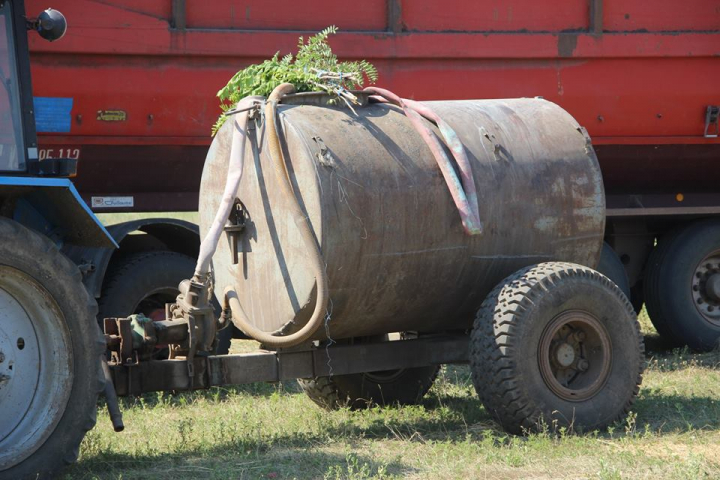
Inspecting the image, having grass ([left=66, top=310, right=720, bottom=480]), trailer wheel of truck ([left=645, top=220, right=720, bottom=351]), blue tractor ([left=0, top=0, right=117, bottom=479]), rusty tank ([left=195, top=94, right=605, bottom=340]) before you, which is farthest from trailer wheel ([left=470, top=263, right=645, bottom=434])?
trailer wheel of truck ([left=645, top=220, right=720, bottom=351])

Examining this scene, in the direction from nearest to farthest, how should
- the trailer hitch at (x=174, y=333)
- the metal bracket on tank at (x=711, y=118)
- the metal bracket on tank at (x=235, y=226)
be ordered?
the trailer hitch at (x=174, y=333) < the metal bracket on tank at (x=235, y=226) < the metal bracket on tank at (x=711, y=118)

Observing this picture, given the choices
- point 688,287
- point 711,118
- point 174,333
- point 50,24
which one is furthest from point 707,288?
point 50,24

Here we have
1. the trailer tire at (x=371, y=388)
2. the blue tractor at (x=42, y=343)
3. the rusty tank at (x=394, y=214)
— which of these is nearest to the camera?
the blue tractor at (x=42, y=343)

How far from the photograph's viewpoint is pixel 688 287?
9328mm

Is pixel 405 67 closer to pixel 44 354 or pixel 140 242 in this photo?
pixel 140 242

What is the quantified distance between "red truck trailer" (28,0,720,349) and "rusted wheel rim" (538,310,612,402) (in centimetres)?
271

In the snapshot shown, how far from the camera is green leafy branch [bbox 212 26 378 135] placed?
613 cm

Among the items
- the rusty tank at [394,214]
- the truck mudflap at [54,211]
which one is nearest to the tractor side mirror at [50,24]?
the truck mudflap at [54,211]

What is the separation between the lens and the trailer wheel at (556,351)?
19.0ft

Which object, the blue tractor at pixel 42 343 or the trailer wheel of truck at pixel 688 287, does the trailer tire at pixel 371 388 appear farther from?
the trailer wheel of truck at pixel 688 287

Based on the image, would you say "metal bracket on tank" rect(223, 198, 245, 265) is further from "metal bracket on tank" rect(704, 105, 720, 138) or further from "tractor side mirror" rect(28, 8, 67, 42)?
"metal bracket on tank" rect(704, 105, 720, 138)

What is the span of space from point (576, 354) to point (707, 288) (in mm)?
3710

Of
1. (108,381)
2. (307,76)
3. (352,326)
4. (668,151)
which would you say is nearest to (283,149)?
(307,76)

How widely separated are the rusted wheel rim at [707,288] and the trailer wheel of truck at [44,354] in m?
6.15
